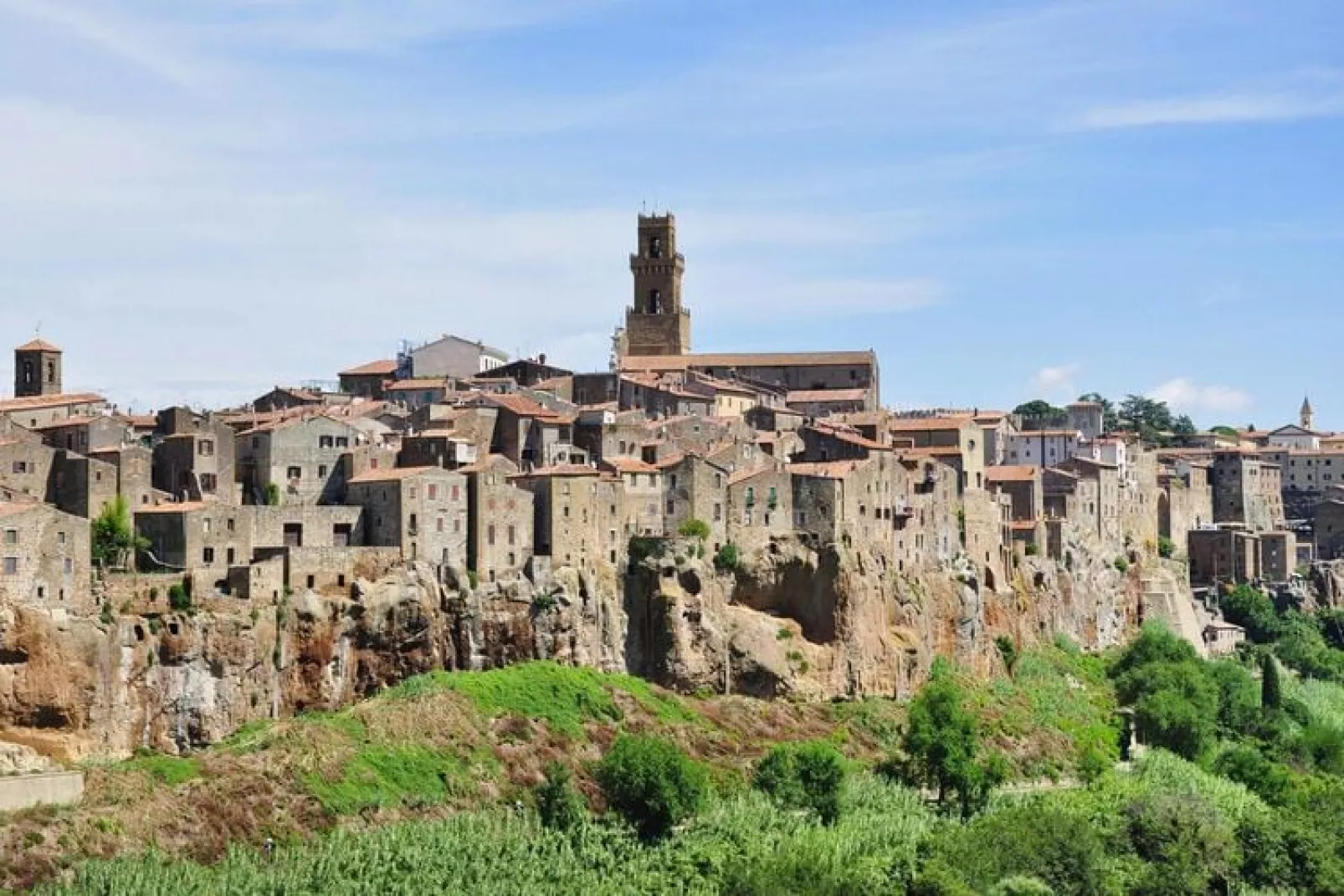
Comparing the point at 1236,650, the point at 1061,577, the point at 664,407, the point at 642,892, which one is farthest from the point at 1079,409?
the point at 642,892

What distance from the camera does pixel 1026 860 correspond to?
73.4 metres

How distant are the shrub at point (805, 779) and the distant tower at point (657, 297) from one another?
2183 inches

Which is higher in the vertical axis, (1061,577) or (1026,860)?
(1061,577)

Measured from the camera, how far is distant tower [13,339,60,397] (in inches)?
3863

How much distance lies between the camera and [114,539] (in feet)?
242

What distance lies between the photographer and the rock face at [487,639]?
6800 centimetres

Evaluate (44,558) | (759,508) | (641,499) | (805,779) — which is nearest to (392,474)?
(641,499)

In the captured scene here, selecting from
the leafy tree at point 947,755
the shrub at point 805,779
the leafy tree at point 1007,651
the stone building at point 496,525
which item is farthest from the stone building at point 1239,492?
the stone building at point 496,525

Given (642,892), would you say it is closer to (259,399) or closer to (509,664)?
(509,664)

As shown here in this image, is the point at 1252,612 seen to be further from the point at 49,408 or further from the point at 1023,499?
the point at 49,408

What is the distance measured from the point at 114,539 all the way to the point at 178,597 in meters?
3.47

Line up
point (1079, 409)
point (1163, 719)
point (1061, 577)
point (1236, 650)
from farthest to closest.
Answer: point (1079, 409)
point (1236, 650)
point (1061, 577)
point (1163, 719)

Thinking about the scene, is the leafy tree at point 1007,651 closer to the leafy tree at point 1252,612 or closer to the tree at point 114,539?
the leafy tree at point 1252,612

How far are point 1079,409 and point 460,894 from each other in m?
94.4
